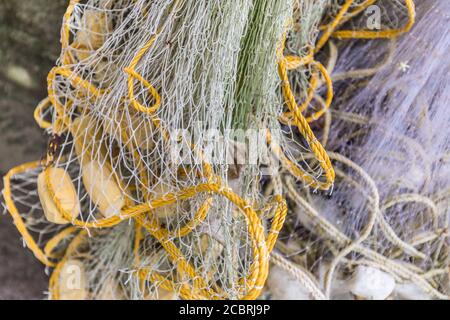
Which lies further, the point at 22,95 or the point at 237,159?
the point at 22,95

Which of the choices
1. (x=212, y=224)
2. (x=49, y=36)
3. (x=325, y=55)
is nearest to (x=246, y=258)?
(x=212, y=224)

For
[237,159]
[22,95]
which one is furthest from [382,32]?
[22,95]

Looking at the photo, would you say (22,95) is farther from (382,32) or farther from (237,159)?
(382,32)

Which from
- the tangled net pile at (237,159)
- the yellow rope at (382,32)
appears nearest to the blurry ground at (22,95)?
the tangled net pile at (237,159)

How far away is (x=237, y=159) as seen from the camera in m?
0.84

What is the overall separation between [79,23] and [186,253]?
46 cm

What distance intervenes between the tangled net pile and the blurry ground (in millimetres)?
57

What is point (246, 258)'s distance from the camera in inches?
31.9

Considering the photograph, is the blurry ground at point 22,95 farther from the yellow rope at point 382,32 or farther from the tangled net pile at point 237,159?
the yellow rope at point 382,32

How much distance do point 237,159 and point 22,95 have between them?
542 mm

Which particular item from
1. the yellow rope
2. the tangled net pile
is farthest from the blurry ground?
the yellow rope

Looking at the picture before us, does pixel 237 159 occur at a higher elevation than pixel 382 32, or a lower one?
lower
